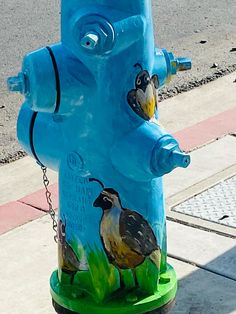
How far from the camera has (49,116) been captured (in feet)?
11.3

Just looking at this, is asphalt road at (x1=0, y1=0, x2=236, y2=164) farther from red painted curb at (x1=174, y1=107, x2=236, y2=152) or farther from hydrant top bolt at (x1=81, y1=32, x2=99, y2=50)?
hydrant top bolt at (x1=81, y1=32, x2=99, y2=50)

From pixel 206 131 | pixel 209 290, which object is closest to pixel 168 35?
pixel 206 131

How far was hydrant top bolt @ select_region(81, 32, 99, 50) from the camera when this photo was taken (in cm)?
292

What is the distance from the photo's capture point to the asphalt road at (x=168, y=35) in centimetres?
715

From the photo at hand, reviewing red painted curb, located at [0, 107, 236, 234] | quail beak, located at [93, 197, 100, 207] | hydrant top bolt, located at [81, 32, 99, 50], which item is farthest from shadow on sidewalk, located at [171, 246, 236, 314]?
hydrant top bolt, located at [81, 32, 99, 50]

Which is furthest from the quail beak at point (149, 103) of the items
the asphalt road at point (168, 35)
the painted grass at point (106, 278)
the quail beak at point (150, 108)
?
the asphalt road at point (168, 35)

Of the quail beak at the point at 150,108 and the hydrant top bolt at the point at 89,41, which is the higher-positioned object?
the hydrant top bolt at the point at 89,41

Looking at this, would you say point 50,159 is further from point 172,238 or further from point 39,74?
point 172,238

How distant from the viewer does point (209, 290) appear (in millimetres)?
4113

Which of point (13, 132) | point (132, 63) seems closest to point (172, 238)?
point (132, 63)

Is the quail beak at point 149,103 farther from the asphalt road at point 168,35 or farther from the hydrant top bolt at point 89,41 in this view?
the asphalt road at point 168,35

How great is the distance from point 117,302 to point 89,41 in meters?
0.98

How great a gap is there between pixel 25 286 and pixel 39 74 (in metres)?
1.42

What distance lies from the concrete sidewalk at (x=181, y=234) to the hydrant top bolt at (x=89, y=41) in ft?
4.83
